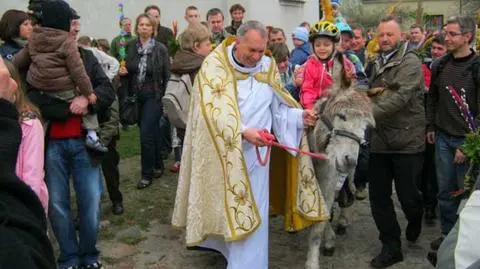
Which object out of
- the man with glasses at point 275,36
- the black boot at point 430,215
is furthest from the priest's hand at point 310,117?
the man with glasses at point 275,36

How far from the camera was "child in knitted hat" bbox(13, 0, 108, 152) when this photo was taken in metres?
4.07

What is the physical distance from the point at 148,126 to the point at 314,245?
10.3ft

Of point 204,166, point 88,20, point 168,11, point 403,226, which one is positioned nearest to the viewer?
point 204,166

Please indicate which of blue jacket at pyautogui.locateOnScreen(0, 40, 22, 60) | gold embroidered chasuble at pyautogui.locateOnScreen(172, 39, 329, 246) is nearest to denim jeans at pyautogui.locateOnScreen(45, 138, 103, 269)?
gold embroidered chasuble at pyautogui.locateOnScreen(172, 39, 329, 246)

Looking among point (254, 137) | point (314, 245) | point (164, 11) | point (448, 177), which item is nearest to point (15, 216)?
point (254, 137)

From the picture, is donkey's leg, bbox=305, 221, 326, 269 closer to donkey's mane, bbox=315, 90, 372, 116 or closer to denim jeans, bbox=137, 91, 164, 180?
donkey's mane, bbox=315, 90, 372, 116

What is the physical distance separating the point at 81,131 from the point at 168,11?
897 centimetres

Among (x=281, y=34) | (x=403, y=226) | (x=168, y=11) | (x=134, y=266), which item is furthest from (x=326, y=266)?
(x=168, y=11)

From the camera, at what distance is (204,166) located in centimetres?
423

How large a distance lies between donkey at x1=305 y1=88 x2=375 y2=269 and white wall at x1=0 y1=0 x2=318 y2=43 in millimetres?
7473

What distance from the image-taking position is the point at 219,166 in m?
4.18

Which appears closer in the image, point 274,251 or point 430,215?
point 274,251

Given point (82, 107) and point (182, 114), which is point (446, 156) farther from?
point (82, 107)

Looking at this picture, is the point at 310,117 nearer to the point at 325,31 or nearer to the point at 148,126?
the point at 325,31
